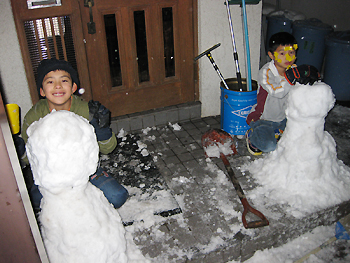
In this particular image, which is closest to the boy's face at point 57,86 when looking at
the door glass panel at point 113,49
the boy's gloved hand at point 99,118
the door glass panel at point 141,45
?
the boy's gloved hand at point 99,118

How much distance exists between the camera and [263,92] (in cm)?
350

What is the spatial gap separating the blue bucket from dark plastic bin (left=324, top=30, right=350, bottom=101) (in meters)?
2.27

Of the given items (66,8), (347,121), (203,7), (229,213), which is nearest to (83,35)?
(66,8)

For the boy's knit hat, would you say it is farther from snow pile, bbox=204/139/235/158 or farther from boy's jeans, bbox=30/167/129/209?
snow pile, bbox=204/139/235/158

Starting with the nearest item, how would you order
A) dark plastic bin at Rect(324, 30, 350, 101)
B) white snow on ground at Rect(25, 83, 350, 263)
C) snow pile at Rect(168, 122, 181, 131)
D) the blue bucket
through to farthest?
white snow on ground at Rect(25, 83, 350, 263) < the blue bucket < snow pile at Rect(168, 122, 181, 131) < dark plastic bin at Rect(324, 30, 350, 101)

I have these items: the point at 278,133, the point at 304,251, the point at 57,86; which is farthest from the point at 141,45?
the point at 304,251

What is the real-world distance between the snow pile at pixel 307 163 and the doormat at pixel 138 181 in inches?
34.8

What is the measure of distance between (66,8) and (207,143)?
2.26 m

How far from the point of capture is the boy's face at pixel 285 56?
10.5 ft

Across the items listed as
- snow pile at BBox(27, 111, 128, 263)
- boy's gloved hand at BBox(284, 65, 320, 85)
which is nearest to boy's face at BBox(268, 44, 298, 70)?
boy's gloved hand at BBox(284, 65, 320, 85)

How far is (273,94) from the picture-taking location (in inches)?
130

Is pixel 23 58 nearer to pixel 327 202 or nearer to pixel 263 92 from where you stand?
pixel 263 92

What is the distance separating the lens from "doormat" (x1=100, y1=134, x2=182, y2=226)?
108 inches

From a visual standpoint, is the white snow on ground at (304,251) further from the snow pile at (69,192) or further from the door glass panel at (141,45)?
the door glass panel at (141,45)
